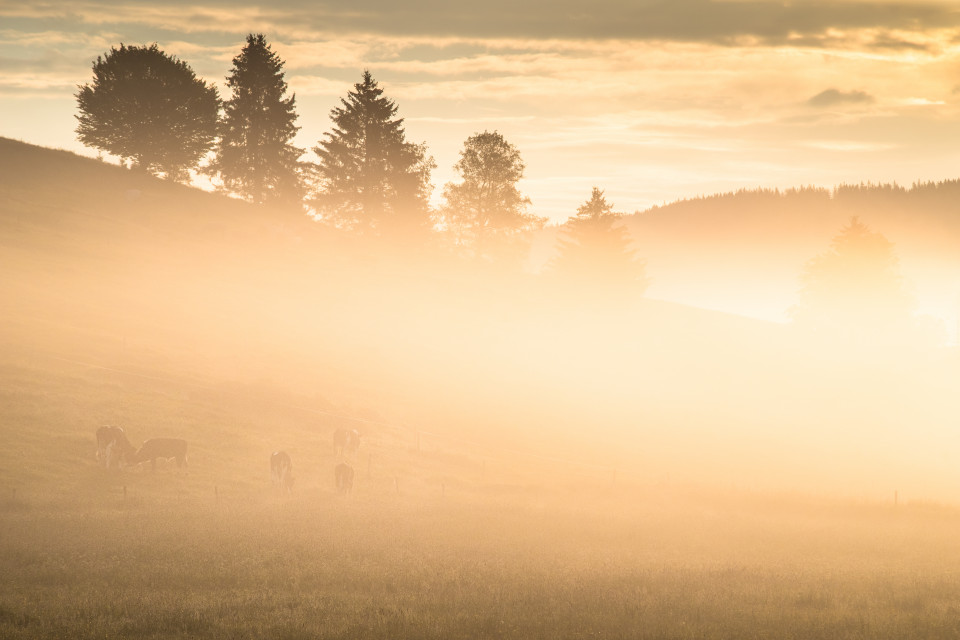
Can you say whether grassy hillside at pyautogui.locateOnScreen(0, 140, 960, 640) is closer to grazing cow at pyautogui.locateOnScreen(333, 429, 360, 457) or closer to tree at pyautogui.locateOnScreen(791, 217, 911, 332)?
grazing cow at pyautogui.locateOnScreen(333, 429, 360, 457)

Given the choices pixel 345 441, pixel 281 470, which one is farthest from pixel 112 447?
pixel 345 441

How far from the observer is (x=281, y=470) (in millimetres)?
31562

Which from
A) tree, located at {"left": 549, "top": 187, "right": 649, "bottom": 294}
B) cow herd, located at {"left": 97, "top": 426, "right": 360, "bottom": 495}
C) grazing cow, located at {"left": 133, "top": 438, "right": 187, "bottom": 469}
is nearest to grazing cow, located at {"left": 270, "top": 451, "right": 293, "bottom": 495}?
cow herd, located at {"left": 97, "top": 426, "right": 360, "bottom": 495}

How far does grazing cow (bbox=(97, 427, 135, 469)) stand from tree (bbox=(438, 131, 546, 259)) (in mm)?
54929

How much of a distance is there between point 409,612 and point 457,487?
803 inches

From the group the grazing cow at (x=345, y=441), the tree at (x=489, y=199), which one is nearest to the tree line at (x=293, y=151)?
the tree at (x=489, y=199)

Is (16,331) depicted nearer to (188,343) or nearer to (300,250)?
(188,343)

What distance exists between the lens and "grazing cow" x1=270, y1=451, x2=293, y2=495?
31.1m

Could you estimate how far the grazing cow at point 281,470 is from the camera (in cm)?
3109

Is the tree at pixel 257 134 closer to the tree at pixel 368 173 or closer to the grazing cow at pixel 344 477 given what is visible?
the tree at pixel 368 173

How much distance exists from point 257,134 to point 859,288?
6148 centimetres

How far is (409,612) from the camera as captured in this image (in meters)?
14.3

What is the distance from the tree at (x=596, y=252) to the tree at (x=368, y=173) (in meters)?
18.3

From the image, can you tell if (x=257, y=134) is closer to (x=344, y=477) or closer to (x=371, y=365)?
(x=371, y=365)
